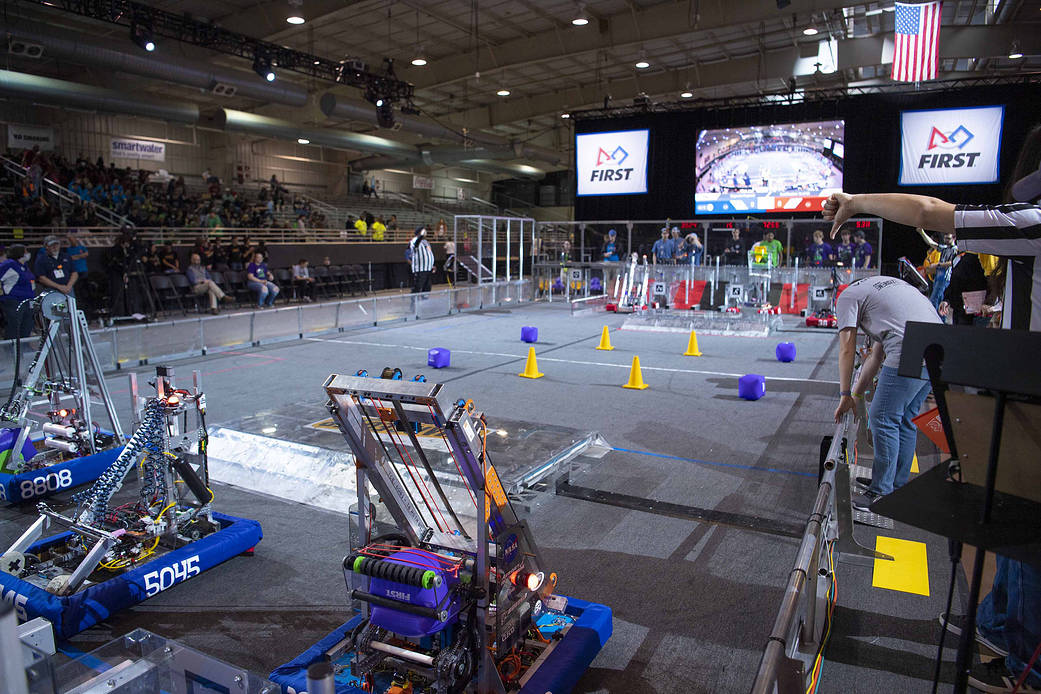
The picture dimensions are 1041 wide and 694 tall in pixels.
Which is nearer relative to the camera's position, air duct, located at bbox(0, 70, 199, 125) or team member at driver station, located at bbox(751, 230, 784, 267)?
air duct, located at bbox(0, 70, 199, 125)

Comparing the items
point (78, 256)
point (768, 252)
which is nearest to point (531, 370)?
point (78, 256)

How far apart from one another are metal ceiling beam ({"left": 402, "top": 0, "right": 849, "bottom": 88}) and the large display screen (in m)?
4.45

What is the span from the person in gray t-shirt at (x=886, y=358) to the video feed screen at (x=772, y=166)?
56.6 feet

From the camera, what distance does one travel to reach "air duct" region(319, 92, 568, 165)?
2068cm

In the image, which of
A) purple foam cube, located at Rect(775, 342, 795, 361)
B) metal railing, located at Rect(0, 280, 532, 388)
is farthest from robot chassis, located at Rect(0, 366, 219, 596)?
purple foam cube, located at Rect(775, 342, 795, 361)

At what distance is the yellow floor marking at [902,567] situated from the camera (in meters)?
3.81

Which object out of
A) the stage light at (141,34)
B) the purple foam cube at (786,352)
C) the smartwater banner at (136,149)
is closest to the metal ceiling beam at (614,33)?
the smartwater banner at (136,149)

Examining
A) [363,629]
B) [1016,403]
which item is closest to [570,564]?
[363,629]

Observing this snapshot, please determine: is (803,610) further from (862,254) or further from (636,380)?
(862,254)

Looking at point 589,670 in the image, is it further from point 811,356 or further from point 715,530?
point 811,356

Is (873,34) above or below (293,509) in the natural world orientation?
above

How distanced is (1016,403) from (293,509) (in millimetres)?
4613

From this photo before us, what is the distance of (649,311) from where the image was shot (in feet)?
49.4

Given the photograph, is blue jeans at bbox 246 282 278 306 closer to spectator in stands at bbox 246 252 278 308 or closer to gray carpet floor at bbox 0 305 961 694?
spectator in stands at bbox 246 252 278 308
